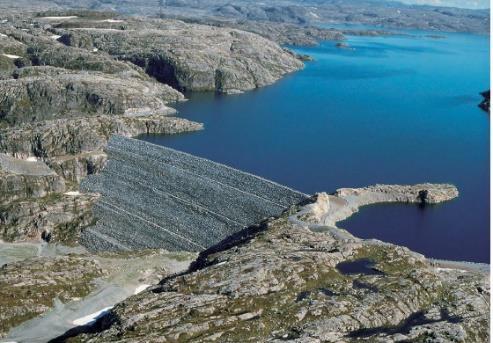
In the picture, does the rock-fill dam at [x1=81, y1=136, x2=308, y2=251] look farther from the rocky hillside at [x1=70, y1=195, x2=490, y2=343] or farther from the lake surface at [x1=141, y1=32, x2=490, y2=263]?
the rocky hillside at [x1=70, y1=195, x2=490, y2=343]

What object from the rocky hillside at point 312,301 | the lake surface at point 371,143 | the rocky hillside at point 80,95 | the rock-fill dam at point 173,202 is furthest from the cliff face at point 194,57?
the rocky hillside at point 312,301

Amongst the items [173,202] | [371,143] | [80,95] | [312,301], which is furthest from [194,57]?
[312,301]

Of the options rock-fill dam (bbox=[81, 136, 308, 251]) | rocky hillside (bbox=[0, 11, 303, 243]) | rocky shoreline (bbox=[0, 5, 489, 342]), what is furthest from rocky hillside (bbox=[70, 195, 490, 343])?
rocky hillside (bbox=[0, 11, 303, 243])

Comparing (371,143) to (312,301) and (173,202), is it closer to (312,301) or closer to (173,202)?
(173,202)

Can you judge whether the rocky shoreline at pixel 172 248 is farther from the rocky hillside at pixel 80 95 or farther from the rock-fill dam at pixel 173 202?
the rocky hillside at pixel 80 95

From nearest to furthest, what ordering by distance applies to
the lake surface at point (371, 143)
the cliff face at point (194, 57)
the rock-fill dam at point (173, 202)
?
the rock-fill dam at point (173, 202), the lake surface at point (371, 143), the cliff face at point (194, 57)

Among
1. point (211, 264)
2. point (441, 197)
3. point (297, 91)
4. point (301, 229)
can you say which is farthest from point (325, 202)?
point (297, 91)
